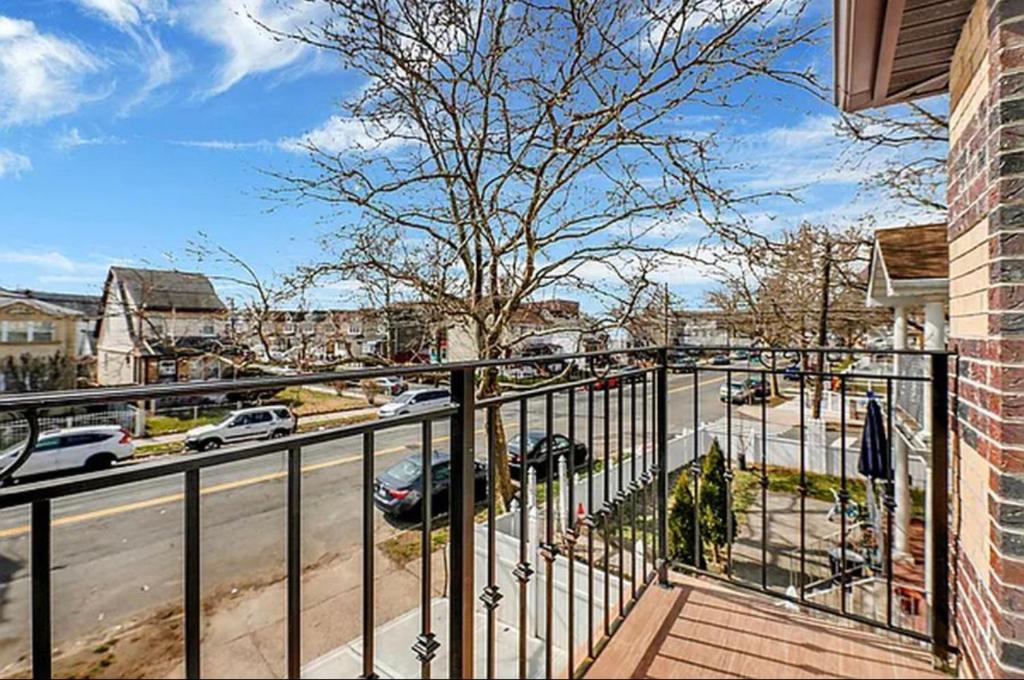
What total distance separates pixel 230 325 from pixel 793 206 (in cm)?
507

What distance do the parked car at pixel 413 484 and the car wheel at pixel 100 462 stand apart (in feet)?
1.65

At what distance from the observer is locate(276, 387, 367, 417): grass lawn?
1.05 metres

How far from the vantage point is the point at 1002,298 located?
1.21 metres

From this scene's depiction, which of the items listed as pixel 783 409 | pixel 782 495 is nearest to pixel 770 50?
pixel 782 495

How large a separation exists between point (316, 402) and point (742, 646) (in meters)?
1.51

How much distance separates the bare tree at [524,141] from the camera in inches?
166

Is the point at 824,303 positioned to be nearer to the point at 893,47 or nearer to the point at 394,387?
the point at 893,47

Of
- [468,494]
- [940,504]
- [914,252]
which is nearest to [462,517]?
[468,494]

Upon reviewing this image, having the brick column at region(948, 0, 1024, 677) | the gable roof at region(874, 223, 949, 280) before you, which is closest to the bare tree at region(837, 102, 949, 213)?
the gable roof at region(874, 223, 949, 280)

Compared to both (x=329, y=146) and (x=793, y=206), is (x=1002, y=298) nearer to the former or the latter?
(x=793, y=206)

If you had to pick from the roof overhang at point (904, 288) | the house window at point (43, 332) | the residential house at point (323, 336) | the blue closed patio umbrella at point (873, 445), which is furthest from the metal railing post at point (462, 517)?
the roof overhang at point (904, 288)

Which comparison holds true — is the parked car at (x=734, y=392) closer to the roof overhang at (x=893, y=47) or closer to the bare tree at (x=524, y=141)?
the roof overhang at (x=893, y=47)

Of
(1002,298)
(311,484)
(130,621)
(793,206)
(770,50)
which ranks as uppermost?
(770,50)

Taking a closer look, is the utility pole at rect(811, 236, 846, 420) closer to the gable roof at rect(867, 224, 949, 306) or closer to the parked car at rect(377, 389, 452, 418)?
the gable roof at rect(867, 224, 949, 306)
